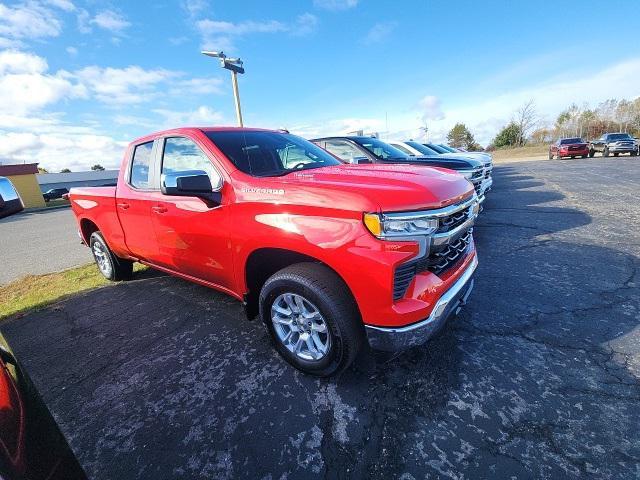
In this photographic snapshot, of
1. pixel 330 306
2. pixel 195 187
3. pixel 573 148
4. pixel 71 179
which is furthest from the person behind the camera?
pixel 71 179

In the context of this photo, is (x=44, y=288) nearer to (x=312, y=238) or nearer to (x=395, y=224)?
(x=312, y=238)

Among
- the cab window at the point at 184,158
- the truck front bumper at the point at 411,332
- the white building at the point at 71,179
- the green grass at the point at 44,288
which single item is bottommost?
the white building at the point at 71,179

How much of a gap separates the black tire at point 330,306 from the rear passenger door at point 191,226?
0.70 metres

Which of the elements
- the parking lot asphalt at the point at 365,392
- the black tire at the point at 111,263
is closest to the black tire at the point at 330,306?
the parking lot asphalt at the point at 365,392

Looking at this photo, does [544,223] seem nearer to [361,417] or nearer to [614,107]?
[361,417]

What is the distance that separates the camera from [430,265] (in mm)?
2217

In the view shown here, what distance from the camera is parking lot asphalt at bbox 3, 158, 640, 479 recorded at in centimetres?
183

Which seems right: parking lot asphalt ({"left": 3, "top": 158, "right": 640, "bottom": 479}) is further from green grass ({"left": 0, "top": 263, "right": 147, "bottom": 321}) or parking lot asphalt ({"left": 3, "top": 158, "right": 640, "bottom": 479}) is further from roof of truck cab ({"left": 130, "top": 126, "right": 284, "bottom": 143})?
roof of truck cab ({"left": 130, "top": 126, "right": 284, "bottom": 143})

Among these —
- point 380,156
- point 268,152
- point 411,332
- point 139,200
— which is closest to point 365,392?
point 411,332

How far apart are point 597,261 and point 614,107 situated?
74.9m

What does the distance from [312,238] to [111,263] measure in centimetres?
388

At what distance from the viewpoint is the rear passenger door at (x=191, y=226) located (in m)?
2.79

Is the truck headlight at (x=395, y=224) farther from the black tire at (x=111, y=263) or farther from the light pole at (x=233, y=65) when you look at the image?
the light pole at (x=233, y=65)

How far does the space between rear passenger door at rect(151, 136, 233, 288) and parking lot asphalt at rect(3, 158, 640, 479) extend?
65 cm
